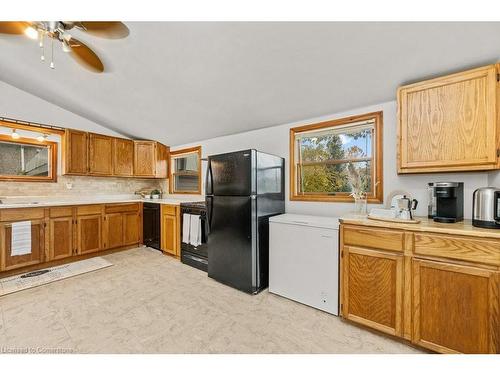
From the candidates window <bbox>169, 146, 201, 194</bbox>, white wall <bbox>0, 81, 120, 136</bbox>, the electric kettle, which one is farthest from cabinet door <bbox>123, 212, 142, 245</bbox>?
the electric kettle

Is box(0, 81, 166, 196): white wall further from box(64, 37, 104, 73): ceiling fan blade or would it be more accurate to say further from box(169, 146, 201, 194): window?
box(64, 37, 104, 73): ceiling fan blade

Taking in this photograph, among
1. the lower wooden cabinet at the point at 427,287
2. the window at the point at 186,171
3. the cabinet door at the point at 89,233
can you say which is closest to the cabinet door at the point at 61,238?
the cabinet door at the point at 89,233

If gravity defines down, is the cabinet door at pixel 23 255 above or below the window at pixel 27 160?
below

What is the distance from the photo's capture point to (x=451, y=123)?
1.62 metres

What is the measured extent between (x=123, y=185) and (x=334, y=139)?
4.20 m

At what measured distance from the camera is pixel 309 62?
6.20 feet

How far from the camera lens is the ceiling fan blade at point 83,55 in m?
1.76

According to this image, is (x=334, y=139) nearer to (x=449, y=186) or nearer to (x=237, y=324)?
(x=449, y=186)

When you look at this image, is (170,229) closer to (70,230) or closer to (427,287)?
(70,230)

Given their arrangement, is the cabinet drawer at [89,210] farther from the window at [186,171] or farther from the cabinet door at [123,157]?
the window at [186,171]

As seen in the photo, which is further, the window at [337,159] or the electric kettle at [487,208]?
the window at [337,159]

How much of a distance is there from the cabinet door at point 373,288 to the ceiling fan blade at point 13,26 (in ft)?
9.89

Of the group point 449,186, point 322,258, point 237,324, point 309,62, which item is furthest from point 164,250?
point 449,186

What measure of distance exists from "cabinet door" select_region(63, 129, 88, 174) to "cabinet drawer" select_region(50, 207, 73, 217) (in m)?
0.70
